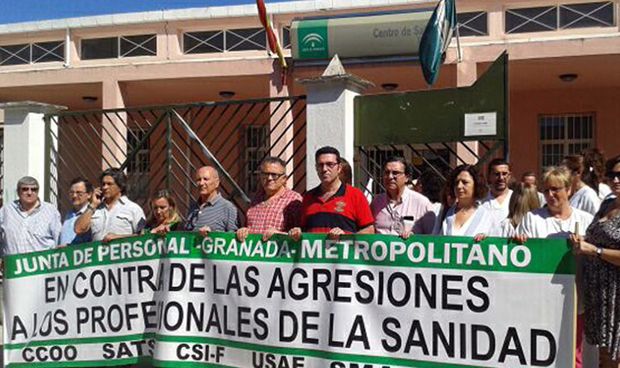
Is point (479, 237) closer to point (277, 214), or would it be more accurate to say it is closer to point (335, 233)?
point (335, 233)

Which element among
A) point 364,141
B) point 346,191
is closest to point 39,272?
point 346,191

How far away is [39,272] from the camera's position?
5.29 m

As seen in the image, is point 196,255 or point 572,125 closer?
point 196,255

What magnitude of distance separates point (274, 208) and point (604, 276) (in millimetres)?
2053

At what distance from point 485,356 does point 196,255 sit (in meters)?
1.99

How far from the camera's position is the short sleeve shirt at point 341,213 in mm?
4570

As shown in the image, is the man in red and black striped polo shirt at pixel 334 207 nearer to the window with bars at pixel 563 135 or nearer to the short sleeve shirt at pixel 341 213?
the short sleeve shirt at pixel 341 213

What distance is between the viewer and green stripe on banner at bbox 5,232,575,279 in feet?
13.2

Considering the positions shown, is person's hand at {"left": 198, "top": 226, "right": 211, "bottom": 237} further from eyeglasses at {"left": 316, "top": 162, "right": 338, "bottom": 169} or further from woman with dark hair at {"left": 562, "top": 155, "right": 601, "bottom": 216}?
woman with dark hair at {"left": 562, "top": 155, "right": 601, "bottom": 216}

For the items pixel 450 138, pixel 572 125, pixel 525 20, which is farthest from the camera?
pixel 572 125

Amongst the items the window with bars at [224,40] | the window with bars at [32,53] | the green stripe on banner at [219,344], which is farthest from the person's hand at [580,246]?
the window with bars at [32,53]

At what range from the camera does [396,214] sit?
16.1 ft

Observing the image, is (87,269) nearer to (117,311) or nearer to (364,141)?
(117,311)

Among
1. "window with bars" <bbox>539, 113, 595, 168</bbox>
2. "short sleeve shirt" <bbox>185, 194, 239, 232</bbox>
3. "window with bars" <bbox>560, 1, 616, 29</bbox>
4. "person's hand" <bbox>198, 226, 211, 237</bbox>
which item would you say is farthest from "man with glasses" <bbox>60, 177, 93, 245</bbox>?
"window with bars" <bbox>539, 113, 595, 168</bbox>
